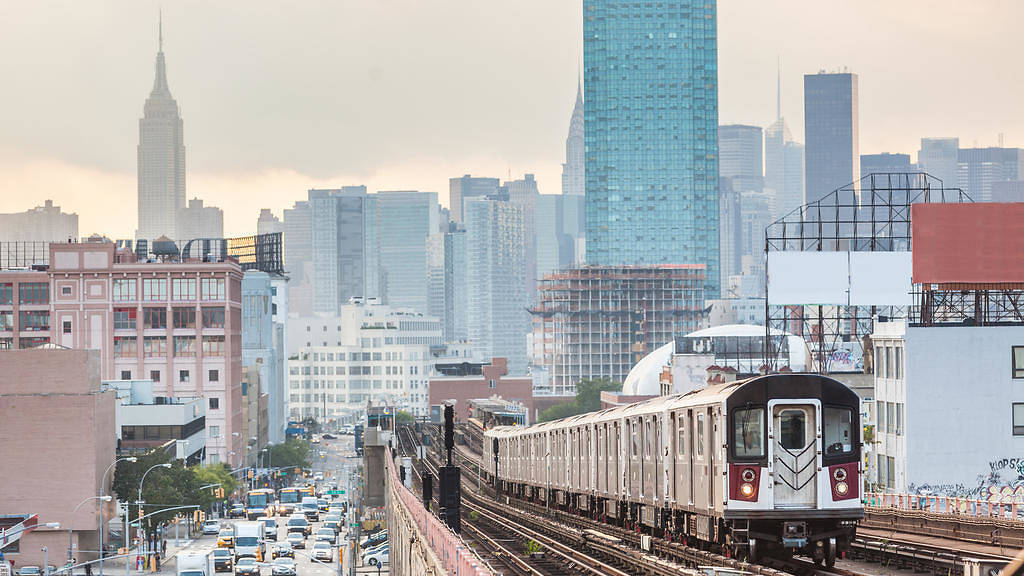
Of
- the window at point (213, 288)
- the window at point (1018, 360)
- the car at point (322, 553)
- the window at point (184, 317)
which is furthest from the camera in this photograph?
the window at point (184, 317)

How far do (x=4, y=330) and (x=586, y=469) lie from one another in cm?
12324

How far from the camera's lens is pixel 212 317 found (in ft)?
496

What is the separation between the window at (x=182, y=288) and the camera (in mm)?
150875

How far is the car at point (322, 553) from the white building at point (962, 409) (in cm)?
3397

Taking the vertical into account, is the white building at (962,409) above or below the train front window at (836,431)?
below

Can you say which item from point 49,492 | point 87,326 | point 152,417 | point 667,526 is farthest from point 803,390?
point 87,326

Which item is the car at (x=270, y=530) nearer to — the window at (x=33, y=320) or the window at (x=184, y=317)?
the window at (x=184, y=317)

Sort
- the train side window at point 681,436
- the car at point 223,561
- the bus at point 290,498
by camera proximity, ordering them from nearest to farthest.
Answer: the train side window at point 681,436
the car at point 223,561
the bus at point 290,498

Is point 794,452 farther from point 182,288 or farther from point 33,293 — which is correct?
point 33,293

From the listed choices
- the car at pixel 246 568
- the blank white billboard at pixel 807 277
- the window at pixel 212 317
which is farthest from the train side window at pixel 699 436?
the window at pixel 212 317

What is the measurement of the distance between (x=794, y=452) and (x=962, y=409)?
4608cm

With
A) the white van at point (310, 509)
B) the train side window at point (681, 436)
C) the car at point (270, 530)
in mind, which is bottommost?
the white van at point (310, 509)

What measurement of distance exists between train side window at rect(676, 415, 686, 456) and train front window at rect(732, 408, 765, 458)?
3157mm

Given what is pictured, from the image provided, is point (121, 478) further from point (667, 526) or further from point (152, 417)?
point (667, 526)
